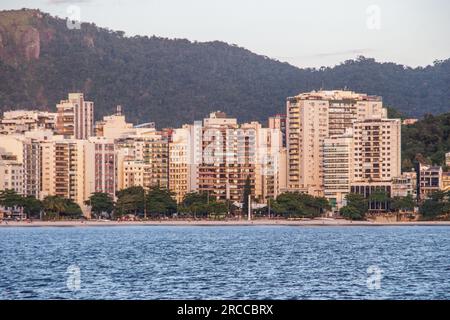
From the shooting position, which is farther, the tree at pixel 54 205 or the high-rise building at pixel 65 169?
the high-rise building at pixel 65 169

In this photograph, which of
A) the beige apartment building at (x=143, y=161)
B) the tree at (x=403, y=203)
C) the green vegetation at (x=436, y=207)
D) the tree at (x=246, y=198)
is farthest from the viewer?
the beige apartment building at (x=143, y=161)

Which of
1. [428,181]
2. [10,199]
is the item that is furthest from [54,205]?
[428,181]

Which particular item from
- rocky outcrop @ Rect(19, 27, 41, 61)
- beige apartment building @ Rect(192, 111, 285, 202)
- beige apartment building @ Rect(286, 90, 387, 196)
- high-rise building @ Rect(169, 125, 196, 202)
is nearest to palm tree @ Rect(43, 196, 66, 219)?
beige apartment building @ Rect(192, 111, 285, 202)

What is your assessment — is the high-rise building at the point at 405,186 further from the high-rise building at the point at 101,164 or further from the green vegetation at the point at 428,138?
the high-rise building at the point at 101,164

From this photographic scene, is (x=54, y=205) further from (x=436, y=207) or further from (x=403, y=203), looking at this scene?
(x=436, y=207)

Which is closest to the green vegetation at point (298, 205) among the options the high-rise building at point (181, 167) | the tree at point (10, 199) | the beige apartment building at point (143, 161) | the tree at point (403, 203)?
the tree at point (403, 203)
